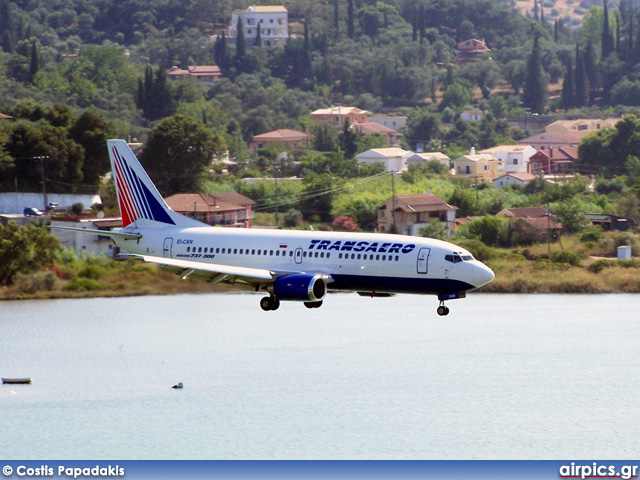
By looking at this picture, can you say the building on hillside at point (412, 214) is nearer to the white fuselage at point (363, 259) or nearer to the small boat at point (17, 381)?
the small boat at point (17, 381)

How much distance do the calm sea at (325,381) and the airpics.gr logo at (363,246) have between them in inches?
986

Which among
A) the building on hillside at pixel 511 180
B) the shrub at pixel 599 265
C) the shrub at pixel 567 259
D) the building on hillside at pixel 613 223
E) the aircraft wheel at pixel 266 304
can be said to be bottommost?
the shrub at pixel 599 265

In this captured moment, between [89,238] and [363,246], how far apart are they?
2814 inches

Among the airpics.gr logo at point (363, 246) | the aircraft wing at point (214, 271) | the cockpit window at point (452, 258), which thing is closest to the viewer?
the aircraft wing at point (214, 271)

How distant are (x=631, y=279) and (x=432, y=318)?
67.3 feet

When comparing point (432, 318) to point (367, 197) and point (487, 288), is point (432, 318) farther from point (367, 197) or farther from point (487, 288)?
point (367, 197)

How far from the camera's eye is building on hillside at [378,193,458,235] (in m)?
147

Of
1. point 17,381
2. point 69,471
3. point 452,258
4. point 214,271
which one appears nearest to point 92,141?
point 17,381

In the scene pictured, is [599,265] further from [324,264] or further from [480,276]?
[324,264]

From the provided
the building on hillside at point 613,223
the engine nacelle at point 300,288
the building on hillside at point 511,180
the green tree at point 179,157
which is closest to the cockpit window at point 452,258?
the engine nacelle at point 300,288

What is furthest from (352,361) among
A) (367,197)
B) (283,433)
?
(367,197)

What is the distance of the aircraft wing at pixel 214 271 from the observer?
6128 centimetres

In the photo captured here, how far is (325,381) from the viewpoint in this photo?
99938 millimetres

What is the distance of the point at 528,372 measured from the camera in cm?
10288
